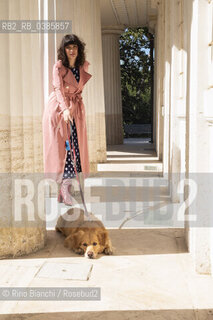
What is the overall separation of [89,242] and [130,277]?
671 millimetres

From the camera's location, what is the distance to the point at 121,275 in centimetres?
338

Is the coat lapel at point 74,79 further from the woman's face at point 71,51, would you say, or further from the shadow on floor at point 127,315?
the shadow on floor at point 127,315

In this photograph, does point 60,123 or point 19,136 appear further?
point 60,123

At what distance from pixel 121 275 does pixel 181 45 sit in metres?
3.49

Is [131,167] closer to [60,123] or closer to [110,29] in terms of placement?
[60,123]

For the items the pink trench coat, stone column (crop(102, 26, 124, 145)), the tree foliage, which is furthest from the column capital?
the pink trench coat

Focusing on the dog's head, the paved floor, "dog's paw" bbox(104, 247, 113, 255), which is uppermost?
the dog's head

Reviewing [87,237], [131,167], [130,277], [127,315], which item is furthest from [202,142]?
[131,167]

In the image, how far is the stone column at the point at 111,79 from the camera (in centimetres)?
1573

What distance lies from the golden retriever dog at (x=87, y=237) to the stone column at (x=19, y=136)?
13.2 inches

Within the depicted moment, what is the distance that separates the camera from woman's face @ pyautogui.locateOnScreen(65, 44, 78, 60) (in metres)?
5.38

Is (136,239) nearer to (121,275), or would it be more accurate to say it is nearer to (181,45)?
(121,275)

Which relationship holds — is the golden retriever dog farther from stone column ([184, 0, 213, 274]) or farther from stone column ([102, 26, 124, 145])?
stone column ([102, 26, 124, 145])

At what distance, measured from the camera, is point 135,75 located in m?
20.8
